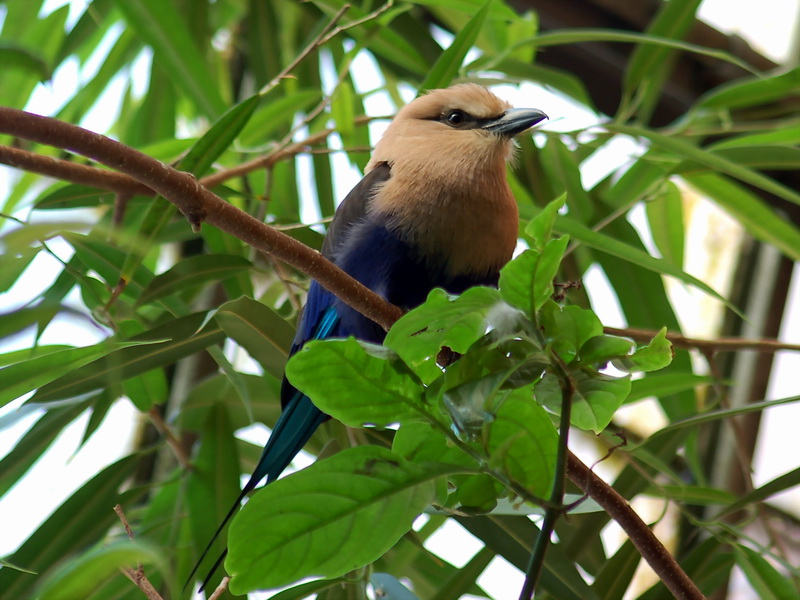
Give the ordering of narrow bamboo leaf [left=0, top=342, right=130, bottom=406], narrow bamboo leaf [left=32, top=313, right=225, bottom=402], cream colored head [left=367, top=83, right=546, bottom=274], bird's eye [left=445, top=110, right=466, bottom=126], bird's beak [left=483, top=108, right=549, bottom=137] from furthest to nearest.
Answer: bird's eye [left=445, top=110, right=466, bottom=126] < bird's beak [left=483, top=108, right=549, bottom=137] < cream colored head [left=367, top=83, right=546, bottom=274] < narrow bamboo leaf [left=32, top=313, right=225, bottom=402] < narrow bamboo leaf [left=0, top=342, right=130, bottom=406]

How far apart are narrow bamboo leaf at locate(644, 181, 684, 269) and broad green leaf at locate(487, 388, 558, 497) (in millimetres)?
989

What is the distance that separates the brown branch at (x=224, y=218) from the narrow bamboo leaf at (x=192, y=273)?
38 cm

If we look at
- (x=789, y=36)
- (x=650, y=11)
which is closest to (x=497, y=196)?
(x=650, y=11)

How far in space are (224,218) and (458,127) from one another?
0.76 meters

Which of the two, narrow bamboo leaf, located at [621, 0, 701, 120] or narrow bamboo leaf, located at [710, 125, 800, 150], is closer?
narrow bamboo leaf, located at [710, 125, 800, 150]

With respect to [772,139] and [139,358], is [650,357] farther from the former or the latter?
[772,139]

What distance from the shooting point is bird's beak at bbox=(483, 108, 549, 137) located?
52.7 inches

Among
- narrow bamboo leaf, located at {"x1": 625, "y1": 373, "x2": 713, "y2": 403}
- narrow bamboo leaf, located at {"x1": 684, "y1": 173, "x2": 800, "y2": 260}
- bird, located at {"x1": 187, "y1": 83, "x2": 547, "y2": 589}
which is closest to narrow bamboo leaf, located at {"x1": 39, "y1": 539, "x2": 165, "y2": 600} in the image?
bird, located at {"x1": 187, "y1": 83, "x2": 547, "y2": 589}

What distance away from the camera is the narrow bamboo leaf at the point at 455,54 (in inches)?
47.3

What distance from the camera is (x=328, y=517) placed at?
0.59m

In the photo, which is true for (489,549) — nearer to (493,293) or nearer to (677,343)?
(677,343)

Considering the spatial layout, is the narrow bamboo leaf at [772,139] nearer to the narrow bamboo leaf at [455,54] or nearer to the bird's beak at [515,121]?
the bird's beak at [515,121]

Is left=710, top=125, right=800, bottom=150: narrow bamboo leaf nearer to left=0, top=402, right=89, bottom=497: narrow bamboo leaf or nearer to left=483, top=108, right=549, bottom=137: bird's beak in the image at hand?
left=483, top=108, right=549, bottom=137: bird's beak

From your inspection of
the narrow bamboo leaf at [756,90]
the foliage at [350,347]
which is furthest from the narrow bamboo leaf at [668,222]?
the narrow bamboo leaf at [756,90]
